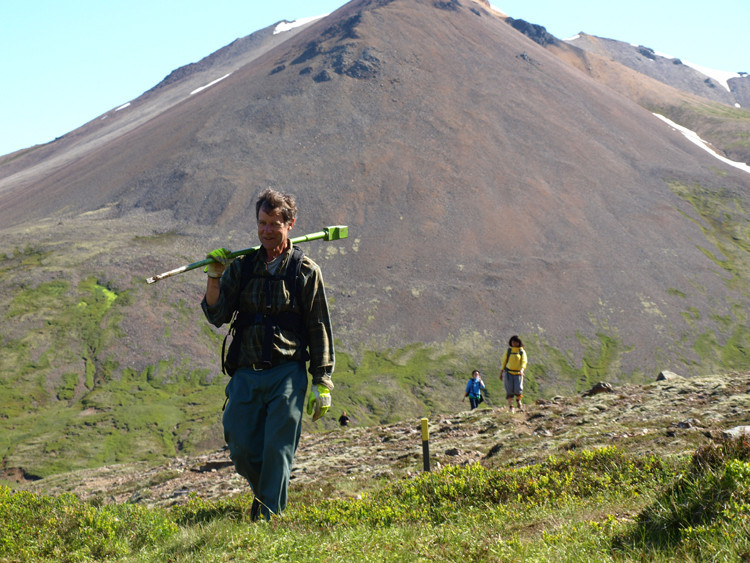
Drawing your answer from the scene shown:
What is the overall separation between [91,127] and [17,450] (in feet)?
356

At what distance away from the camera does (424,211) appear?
194ft

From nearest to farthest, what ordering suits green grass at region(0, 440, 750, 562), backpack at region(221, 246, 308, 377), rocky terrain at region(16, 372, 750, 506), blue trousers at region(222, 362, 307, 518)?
1. green grass at region(0, 440, 750, 562)
2. blue trousers at region(222, 362, 307, 518)
3. backpack at region(221, 246, 308, 377)
4. rocky terrain at region(16, 372, 750, 506)

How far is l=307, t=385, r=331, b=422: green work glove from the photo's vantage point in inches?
236

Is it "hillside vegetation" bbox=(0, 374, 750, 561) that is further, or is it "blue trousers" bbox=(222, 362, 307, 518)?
"blue trousers" bbox=(222, 362, 307, 518)

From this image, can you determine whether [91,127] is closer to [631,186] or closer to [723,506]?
[631,186]

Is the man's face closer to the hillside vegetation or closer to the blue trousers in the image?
the blue trousers

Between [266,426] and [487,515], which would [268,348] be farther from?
[487,515]

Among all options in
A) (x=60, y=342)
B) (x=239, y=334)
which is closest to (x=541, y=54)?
(x=60, y=342)

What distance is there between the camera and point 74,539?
5.75 metres

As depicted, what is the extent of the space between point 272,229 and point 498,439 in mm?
8735

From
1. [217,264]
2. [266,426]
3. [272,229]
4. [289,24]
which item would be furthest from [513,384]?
[289,24]

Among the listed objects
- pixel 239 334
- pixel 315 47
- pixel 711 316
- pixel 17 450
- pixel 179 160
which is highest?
pixel 315 47

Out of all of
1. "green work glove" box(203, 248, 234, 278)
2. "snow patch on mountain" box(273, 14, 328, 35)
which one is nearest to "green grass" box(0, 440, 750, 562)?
"green work glove" box(203, 248, 234, 278)

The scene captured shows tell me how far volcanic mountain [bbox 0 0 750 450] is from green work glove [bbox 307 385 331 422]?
3891 cm
